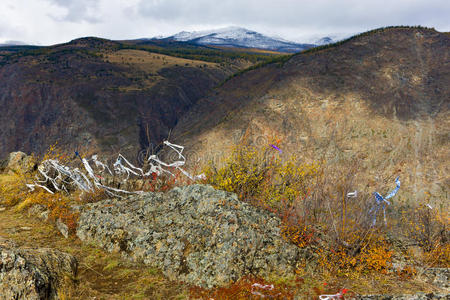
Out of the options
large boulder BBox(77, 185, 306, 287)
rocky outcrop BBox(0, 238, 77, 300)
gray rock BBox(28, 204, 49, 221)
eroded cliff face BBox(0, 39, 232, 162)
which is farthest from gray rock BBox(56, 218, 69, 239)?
eroded cliff face BBox(0, 39, 232, 162)

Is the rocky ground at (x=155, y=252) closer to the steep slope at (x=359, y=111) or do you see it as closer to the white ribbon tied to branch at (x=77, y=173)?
the white ribbon tied to branch at (x=77, y=173)

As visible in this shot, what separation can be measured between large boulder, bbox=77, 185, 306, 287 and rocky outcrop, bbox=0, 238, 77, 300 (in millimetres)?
1058

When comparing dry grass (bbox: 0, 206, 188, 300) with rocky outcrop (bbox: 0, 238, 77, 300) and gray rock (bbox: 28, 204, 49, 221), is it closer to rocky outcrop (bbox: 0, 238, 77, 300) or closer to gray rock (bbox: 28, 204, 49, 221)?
rocky outcrop (bbox: 0, 238, 77, 300)

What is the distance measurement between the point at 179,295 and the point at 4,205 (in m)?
5.19

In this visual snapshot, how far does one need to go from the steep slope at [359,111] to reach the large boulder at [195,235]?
13.1 m

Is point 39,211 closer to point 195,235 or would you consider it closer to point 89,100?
point 195,235

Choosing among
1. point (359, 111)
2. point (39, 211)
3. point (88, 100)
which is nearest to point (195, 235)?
point (39, 211)

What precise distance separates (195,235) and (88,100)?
37.4m

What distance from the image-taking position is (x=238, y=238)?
3.64 m

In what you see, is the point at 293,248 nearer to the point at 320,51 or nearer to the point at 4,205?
the point at 4,205

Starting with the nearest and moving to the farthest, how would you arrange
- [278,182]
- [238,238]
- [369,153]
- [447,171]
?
[238,238] → [278,182] → [447,171] → [369,153]

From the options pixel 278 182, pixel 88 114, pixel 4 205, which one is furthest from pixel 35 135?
pixel 278 182

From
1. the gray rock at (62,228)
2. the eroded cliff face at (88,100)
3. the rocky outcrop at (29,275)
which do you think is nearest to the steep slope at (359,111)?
the eroded cliff face at (88,100)

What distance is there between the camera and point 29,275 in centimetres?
264
